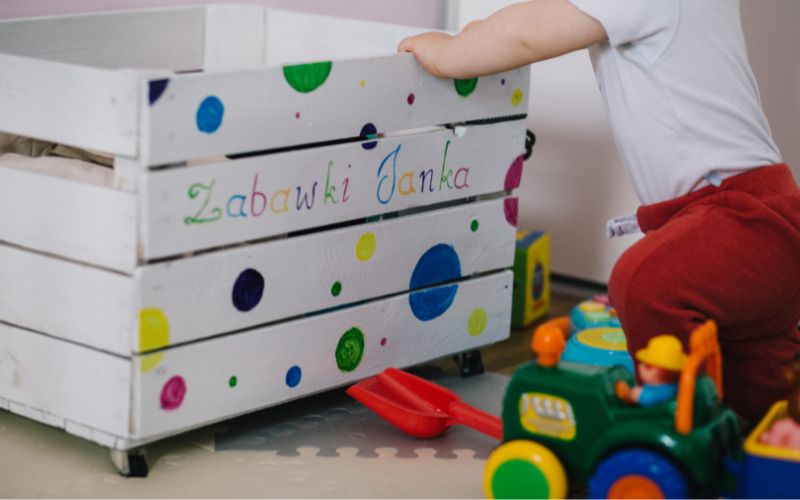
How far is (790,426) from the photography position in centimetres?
123

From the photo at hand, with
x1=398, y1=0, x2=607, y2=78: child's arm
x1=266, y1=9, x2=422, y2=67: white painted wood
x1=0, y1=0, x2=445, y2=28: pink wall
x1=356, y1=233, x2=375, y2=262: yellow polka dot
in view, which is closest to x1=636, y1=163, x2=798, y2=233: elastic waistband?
x1=398, y1=0, x2=607, y2=78: child's arm

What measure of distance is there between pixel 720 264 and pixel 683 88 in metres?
0.21

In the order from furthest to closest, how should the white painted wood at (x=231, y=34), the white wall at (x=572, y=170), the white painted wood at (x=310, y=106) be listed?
the white wall at (x=572, y=170)
the white painted wood at (x=231, y=34)
the white painted wood at (x=310, y=106)

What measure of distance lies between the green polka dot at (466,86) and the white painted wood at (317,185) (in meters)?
0.05

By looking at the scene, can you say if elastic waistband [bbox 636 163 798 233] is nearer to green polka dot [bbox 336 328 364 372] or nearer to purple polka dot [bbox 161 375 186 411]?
green polka dot [bbox 336 328 364 372]

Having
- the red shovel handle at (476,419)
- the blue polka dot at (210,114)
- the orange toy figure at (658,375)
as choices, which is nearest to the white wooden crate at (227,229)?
the blue polka dot at (210,114)

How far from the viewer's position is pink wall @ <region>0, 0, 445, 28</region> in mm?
1717

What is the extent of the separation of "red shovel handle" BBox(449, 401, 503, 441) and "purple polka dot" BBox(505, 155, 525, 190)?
354mm

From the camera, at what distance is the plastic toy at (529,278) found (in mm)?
1977

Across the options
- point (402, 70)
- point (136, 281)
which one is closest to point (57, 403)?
point (136, 281)

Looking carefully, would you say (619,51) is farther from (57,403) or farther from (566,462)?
(57,403)

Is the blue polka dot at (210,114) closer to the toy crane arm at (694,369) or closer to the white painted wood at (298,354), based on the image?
the white painted wood at (298,354)

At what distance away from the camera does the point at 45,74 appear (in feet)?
4.38

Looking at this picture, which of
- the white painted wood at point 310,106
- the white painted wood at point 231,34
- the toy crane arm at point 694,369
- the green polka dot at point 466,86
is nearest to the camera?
the toy crane arm at point 694,369
